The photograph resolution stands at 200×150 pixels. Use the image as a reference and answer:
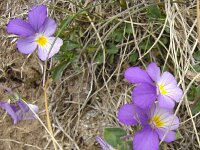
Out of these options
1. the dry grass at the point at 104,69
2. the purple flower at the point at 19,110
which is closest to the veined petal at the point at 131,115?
the dry grass at the point at 104,69

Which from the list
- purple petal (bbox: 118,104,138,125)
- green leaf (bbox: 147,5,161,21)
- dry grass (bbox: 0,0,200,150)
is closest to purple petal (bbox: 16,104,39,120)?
dry grass (bbox: 0,0,200,150)

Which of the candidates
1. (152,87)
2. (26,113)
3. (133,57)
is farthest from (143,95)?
(26,113)

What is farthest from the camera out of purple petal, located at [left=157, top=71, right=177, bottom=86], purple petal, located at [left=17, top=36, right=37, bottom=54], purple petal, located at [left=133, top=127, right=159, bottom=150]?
purple petal, located at [left=17, top=36, right=37, bottom=54]

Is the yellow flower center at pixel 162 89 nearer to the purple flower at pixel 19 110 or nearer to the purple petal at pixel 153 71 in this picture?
the purple petal at pixel 153 71

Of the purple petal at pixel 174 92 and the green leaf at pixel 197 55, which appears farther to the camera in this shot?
the green leaf at pixel 197 55

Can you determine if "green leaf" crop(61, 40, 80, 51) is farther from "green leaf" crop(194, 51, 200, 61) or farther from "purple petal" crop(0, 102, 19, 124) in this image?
"green leaf" crop(194, 51, 200, 61)

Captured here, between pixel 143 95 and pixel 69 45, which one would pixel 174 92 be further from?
pixel 69 45
